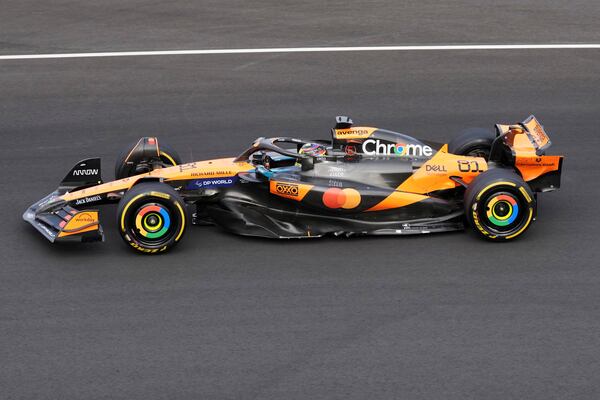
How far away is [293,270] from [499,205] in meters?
2.51

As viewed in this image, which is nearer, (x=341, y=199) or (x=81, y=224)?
(x=81, y=224)

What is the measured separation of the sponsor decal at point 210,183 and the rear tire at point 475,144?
3120 millimetres

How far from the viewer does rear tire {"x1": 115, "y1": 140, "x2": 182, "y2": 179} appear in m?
13.7

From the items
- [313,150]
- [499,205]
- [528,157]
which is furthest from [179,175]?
[528,157]

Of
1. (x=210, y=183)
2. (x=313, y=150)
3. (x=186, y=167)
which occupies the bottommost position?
(x=210, y=183)

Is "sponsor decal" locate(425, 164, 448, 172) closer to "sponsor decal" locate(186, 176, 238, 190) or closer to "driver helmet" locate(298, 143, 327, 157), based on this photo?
"driver helmet" locate(298, 143, 327, 157)

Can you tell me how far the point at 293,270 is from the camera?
11.9 meters

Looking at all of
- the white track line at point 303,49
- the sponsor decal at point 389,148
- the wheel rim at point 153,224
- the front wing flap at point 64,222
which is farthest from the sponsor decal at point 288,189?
the white track line at point 303,49

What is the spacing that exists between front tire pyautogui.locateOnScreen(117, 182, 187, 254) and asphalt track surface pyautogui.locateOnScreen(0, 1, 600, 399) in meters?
0.23

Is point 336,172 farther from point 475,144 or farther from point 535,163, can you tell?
point 535,163

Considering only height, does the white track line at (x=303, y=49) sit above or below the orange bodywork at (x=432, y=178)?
above

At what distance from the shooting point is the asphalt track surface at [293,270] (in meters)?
9.91

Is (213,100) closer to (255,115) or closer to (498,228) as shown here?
(255,115)

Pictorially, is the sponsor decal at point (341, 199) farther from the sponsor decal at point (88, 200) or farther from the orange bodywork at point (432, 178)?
the sponsor decal at point (88, 200)
